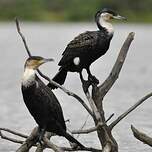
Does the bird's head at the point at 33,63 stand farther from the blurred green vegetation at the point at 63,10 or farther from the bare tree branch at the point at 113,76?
the blurred green vegetation at the point at 63,10

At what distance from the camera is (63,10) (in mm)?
69812

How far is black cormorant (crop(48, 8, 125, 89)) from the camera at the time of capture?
912cm

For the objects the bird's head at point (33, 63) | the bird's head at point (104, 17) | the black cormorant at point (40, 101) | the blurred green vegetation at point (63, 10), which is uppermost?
the bird's head at point (104, 17)

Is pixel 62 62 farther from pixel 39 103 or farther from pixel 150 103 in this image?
pixel 150 103

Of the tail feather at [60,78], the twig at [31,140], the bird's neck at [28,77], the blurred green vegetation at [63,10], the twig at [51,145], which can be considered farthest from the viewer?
the blurred green vegetation at [63,10]

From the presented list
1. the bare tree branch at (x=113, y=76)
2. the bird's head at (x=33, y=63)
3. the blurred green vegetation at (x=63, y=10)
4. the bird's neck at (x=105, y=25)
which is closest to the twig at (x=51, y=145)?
the bare tree branch at (x=113, y=76)

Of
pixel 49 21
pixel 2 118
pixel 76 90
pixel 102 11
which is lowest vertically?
pixel 49 21

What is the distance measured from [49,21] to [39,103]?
Result: 62389mm

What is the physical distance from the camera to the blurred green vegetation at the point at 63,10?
69812 mm

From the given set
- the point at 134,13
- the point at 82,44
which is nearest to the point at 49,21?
the point at 134,13

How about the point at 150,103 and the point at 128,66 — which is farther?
the point at 128,66

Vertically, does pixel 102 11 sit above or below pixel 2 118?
above

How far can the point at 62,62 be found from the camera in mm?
9211

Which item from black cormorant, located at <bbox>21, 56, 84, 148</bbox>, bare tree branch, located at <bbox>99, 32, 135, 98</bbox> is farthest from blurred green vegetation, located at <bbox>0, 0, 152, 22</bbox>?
black cormorant, located at <bbox>21, 56, 84, 148</bbox>
